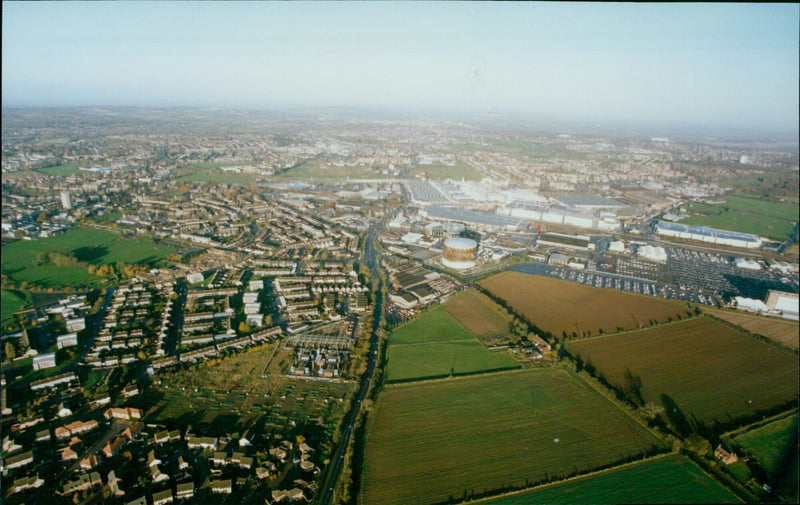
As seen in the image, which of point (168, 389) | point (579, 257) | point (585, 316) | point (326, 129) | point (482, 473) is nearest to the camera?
point (482, 473)

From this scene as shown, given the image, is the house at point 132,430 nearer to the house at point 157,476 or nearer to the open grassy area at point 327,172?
the house at point 157,476

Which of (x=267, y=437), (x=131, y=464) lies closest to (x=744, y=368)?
(x=267, y=437)

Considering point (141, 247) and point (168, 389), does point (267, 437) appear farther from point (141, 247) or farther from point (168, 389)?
point (141, 247)

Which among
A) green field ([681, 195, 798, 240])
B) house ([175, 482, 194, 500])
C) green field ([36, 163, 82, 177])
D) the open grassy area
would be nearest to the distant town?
house ([175, 482, 194, 500])

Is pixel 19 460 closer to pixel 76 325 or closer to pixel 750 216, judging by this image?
pixel 76 325

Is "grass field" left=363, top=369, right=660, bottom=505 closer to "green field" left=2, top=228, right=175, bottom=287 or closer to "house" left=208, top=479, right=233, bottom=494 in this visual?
"house" left=208, top=479, right=233, bottom=494
